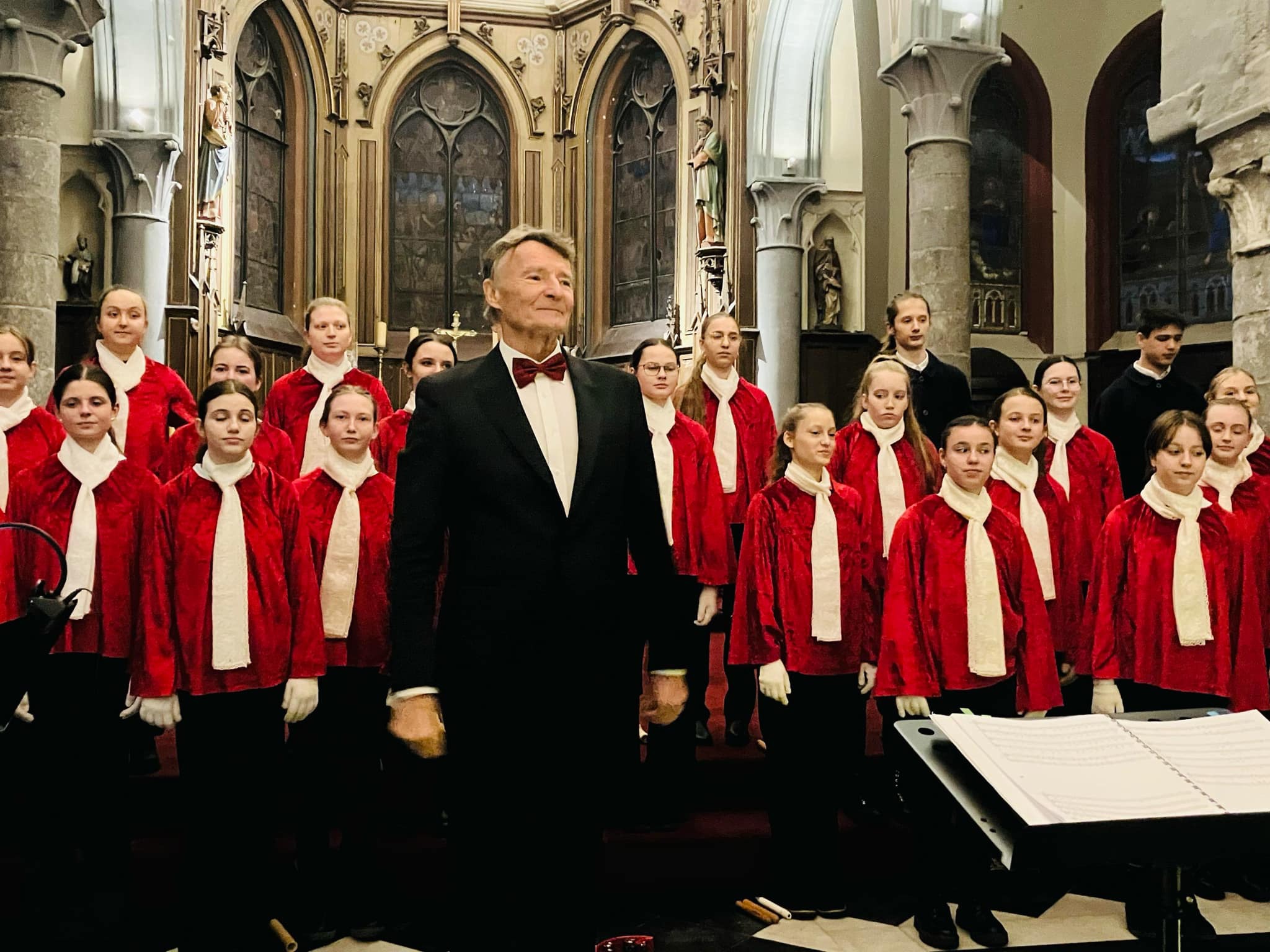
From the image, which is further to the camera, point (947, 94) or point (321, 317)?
point (947, 94)

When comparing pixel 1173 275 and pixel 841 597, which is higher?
pixel 1173 275

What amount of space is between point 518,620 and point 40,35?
5.19 meters

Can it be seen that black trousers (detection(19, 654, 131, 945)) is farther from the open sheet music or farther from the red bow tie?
the open sheet music

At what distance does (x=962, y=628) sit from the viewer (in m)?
3.88

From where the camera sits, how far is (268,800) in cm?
363

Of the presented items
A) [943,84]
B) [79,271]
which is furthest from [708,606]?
[79,271]

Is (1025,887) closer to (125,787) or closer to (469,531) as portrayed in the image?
(469,531)

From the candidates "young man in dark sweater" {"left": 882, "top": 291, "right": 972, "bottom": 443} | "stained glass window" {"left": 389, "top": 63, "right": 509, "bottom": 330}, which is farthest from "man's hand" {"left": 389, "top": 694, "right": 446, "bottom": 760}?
"stained glass window" {"left": 389, "top": 63, "right": 509, "bottom": 330}

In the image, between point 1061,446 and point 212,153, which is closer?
point 1061,446

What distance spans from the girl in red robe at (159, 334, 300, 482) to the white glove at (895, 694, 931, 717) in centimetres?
224

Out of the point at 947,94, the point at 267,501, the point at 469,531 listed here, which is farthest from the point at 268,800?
the point at 947,94

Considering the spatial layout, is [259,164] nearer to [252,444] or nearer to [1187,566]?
[252,444]

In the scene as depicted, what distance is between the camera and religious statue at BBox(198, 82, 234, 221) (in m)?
10.7

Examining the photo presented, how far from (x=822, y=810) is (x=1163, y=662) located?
48.8 inches
